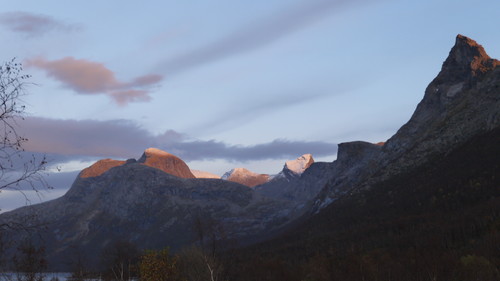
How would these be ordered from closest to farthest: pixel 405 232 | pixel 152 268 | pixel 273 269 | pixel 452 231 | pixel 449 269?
pixel 152 268 < pixel 449 269 < pixel 452 231 < pixel 273 269 < pixel 405 232

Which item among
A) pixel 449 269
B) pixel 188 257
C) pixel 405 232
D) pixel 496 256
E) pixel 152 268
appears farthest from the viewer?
pixel 405 232

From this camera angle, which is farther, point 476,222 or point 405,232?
point 405,232

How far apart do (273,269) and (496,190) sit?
97529 mm

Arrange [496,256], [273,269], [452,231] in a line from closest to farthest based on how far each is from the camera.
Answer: [496,256] < [452,231] < [273,269]

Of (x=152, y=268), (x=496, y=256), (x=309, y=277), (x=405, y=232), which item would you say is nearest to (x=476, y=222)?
(x=405, y=232)

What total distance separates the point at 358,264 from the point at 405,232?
63195 mm

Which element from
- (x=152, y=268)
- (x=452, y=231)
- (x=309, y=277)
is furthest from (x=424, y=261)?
(x=152, y=268)

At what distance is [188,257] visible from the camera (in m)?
139

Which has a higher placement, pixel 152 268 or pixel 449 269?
pixel 152 268

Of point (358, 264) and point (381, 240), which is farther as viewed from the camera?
point (381, 240)

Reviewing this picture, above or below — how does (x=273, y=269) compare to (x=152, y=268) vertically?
below

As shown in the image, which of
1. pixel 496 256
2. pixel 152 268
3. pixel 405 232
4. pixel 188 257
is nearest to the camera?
pixel 152 268

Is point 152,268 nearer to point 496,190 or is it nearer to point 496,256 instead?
point 496,256

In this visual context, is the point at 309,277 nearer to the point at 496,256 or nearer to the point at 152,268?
the point at 496,256
